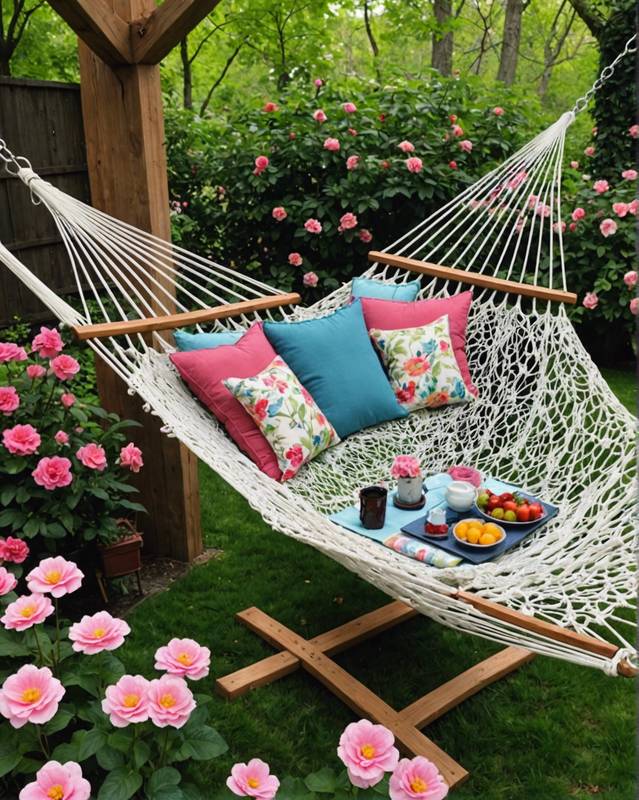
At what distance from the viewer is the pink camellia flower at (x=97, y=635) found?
1.12 meters

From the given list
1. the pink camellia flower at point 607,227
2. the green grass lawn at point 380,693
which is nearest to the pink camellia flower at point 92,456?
the green grass lawn at point 380,693

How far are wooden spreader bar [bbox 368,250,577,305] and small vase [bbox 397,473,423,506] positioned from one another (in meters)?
0.74

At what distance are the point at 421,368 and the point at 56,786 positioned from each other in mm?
1624

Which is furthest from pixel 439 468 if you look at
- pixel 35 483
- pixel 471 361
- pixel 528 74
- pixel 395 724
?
pixel 528 74

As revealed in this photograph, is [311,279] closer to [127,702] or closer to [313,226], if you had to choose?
[313,226]

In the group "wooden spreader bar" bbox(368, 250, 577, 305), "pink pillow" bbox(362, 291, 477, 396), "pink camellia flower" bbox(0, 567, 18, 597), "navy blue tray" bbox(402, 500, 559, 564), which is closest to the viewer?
"pink camellia flower" bbox(0, 567, 18, 597)

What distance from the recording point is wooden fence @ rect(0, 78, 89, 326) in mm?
3088

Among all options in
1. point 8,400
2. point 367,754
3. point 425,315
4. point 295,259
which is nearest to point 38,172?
point 295,259

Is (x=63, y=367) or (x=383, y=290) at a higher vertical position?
(x=383, y=290)

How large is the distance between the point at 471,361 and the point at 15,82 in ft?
7.09

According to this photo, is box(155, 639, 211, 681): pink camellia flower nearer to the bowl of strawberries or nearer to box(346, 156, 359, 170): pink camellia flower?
the bowl of strawberries

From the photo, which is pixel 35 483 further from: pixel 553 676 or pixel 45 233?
pixel 45 233

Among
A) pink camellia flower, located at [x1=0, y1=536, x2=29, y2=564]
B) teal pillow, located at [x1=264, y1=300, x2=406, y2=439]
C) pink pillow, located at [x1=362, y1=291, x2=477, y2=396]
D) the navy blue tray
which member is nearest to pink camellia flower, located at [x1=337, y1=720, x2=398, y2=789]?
the navy blue tray

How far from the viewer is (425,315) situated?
243 cm
